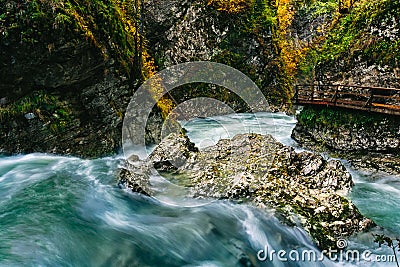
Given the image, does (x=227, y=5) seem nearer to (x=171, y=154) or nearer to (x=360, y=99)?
(x=360, y=99)

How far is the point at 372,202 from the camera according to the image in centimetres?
834

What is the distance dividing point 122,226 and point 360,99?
1091 cm

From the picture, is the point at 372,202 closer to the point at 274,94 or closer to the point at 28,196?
the point at 28,196

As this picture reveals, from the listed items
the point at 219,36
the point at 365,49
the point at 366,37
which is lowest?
the point at 365,49

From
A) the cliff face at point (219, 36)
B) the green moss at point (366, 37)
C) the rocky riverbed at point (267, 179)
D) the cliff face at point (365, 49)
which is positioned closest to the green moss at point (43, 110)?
the rocky riverbed at point (267, 179)

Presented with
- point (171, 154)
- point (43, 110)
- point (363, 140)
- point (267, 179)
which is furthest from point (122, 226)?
point (363, 140)

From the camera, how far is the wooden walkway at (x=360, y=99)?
10.9 m

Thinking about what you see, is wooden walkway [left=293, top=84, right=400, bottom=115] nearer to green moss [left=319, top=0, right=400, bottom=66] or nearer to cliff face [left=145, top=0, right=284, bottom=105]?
green moss [left=319, top=0, right=400, bottom=66]

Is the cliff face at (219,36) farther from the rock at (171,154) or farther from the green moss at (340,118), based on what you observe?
the rock at (171,154)

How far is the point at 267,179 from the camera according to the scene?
762 cm

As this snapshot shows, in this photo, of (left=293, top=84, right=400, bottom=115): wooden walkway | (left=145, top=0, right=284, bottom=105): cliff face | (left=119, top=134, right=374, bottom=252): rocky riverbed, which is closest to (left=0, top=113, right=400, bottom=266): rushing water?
(left=119, top=134, right=374, bottom=252): rocky riverbed

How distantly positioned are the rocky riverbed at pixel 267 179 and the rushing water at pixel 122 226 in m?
0.33

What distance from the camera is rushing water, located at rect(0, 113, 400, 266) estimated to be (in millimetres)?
5137

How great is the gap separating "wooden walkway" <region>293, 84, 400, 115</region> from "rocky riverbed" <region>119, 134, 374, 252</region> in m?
3.90
